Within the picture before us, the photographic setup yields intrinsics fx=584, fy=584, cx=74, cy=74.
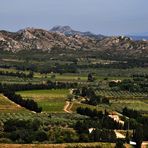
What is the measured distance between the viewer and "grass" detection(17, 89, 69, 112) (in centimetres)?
12621

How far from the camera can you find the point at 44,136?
85.2 metres

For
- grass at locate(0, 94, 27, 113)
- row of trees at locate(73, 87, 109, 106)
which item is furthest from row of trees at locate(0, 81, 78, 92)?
grass at locate(0, 94, 27, 113)

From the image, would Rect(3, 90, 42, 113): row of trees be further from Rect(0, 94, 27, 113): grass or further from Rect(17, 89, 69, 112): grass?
Rect(17, 89, 69, 112): grass

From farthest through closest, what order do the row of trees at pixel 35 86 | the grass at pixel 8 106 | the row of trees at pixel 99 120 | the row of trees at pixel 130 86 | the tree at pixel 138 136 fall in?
the row of trees at pixel 130 86
the row of trees at pixel 35 86
the grass at pixel 8 106
the row of trees at pixel 99 120
the tree at pixel 138 136

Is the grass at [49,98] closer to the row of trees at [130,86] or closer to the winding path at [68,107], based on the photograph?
the winding path at [68,107]

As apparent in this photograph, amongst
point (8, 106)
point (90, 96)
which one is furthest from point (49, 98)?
point (8, 106)

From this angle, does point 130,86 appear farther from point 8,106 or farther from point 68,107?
point 8,106

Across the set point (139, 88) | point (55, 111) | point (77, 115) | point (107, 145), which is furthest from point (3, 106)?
point (139, 88)

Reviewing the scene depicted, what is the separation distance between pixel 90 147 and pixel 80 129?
11.8 meters

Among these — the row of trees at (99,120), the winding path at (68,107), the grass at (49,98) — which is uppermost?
the row of trees at (99,120)

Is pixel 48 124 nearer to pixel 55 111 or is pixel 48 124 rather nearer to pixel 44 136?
pixel 44 136

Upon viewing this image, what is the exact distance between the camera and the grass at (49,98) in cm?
12621

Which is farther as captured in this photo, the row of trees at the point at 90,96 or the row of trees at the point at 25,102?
the row of trees at the point at 90,96

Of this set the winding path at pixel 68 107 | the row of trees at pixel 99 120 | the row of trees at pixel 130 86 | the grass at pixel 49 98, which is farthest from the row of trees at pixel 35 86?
the row of trees at pixel 99 120
